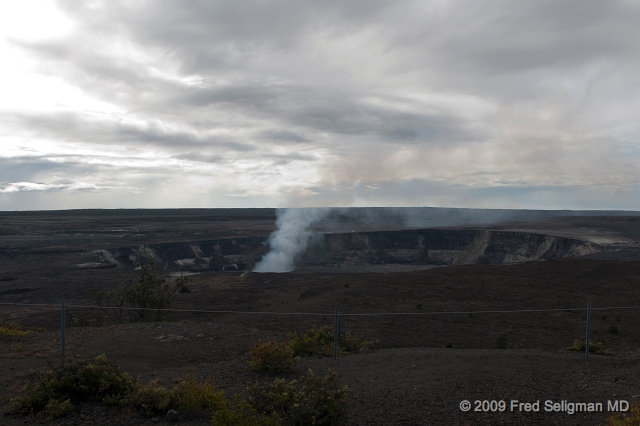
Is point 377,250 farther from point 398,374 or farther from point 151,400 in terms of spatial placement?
point 151,400

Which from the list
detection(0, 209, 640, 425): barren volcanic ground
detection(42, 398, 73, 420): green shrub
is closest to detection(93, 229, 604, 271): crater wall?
detection(0, 209, 640, 425): barren volcanic ground

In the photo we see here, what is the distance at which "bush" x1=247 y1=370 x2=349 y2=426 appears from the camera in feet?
23.2

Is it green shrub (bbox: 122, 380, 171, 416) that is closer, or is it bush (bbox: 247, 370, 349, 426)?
bush (bbox: 247, 370, 349, 426)

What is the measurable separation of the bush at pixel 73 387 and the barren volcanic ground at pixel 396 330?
Answer: 30 cm

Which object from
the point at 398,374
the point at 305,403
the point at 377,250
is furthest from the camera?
the point at 377,250

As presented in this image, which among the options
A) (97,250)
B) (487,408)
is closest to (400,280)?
(487,408)

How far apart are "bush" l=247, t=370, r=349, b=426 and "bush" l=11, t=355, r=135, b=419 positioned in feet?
8.86

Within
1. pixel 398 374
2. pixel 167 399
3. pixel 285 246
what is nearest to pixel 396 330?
pixel 398 374

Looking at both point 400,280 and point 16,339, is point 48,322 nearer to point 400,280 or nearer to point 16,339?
point 16,339

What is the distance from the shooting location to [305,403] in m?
7.25

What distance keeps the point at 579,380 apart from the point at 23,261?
66.2m

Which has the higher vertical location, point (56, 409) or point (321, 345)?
point (56, 409)

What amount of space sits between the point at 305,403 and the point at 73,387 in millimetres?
3998

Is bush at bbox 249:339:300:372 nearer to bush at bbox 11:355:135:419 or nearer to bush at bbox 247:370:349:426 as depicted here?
bush at bbox 11:355:135:419
